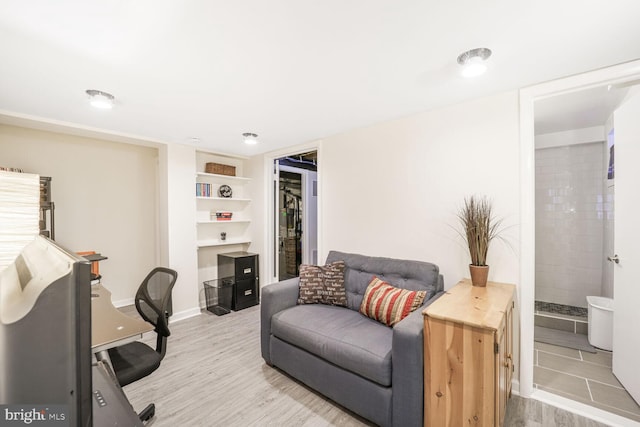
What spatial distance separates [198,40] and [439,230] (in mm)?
2312

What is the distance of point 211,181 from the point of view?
14.2 ft

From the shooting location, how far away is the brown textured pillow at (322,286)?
270cm

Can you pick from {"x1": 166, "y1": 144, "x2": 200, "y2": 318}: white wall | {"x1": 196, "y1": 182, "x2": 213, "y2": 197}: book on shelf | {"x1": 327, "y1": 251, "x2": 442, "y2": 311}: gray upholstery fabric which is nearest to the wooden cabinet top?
{"x1": 327, "y1": 251, "x2": 442, "y2": 311}: gray upholstery fabric

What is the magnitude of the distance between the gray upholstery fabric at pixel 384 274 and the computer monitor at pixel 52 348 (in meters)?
2.23

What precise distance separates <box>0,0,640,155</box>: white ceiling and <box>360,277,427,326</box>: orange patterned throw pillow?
1.60 m

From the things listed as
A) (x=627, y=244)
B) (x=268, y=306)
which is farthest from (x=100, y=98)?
(x=627, y=244)

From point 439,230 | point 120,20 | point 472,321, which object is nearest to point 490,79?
point 439,230

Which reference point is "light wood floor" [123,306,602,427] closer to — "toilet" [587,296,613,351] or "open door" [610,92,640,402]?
"open door" [610,92,640,402]

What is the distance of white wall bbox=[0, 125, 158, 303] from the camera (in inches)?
126

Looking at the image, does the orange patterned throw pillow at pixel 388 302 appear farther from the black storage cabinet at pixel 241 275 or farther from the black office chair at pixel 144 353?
the black storage cabinet at pixel 241 275

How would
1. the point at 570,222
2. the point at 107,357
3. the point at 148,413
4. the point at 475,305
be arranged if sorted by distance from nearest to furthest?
the point at 107,357
the point at 475,305
the point at 148,413
the point at 570,222

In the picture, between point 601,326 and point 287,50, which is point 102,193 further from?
point 601,326

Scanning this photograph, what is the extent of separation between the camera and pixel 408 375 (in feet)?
5.40

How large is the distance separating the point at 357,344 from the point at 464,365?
0.67 meters
